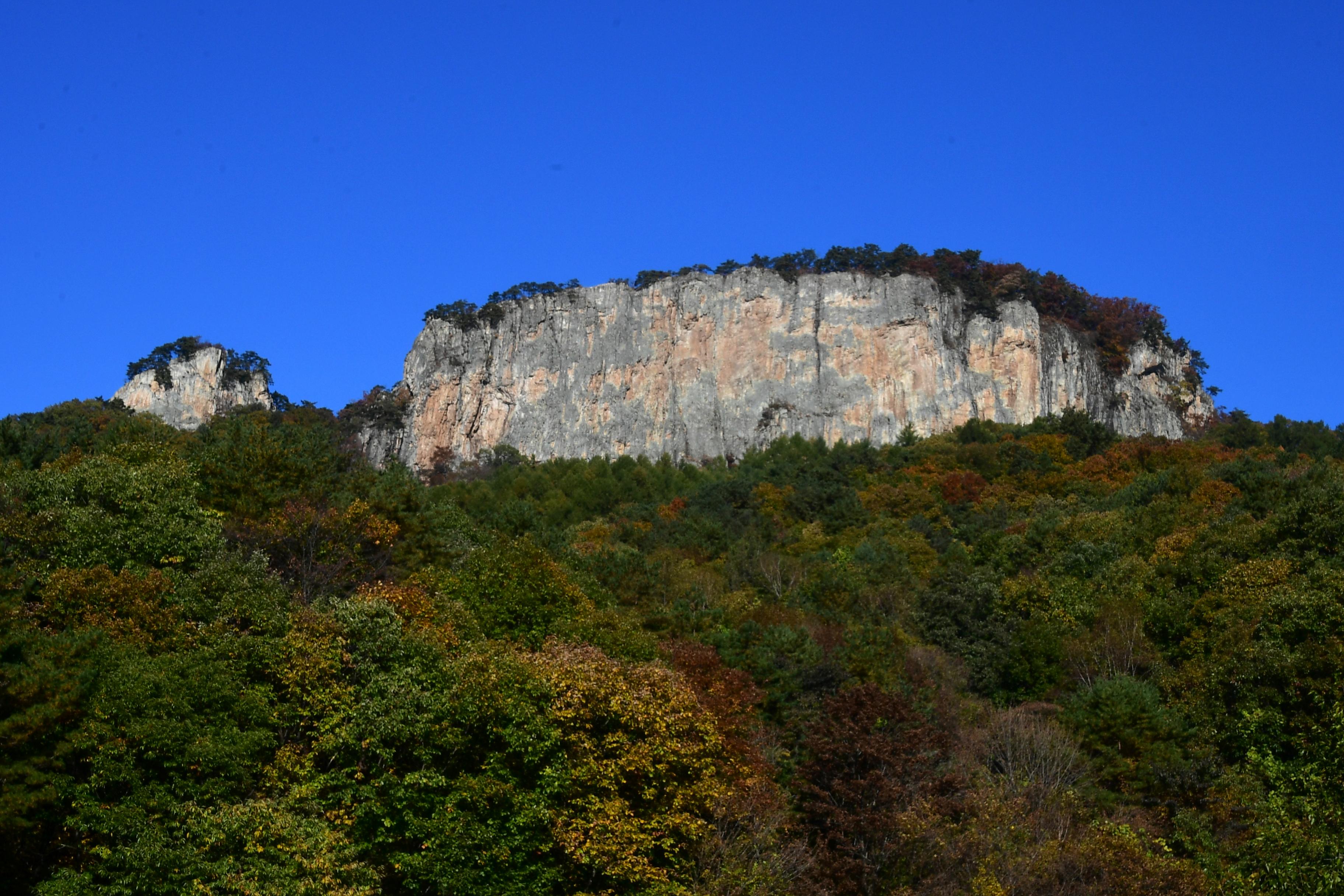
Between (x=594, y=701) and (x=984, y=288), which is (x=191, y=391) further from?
(x=594, y=701)

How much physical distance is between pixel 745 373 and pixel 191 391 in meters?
39.4

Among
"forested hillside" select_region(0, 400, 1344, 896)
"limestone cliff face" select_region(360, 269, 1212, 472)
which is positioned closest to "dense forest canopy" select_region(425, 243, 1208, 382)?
"limestone cliff face" select_region(360, 269, 1212, 472)

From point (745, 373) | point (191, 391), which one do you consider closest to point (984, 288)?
point (745, 373)

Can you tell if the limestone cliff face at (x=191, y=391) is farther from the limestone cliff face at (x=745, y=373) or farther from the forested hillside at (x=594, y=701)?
the forested hillside at (x=594, y=701)

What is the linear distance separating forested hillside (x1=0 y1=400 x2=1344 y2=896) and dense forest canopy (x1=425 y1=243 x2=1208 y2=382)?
51225mm

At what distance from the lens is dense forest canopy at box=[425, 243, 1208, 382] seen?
9544cm

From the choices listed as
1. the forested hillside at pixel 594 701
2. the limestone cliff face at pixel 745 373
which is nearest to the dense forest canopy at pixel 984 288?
the limestone cliff face at pixel 745 373

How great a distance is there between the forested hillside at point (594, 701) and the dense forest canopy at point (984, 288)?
5123 centimetres

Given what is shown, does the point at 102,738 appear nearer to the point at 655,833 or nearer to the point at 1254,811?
the point at 655,833

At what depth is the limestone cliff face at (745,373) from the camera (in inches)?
3568

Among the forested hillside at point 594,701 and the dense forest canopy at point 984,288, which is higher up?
the dense forest canopy at point 984,288

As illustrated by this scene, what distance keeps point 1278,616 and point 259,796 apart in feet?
78.6

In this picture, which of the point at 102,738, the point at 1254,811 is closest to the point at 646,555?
the point at 1254,811

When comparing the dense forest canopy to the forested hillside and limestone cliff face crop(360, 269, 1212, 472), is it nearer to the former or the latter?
limestone cliff face crop(360, 269, 1212, 472)
